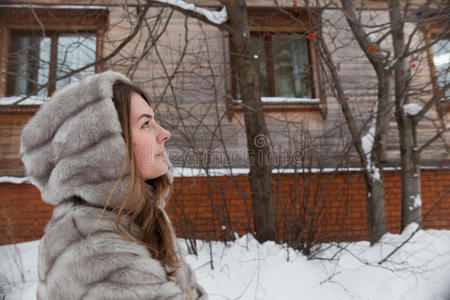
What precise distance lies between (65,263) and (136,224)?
352 mm

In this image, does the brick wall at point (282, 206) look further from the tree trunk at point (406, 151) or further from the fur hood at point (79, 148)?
the fur hood at point (79, 148)

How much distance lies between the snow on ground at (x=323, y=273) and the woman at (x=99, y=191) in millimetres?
1580

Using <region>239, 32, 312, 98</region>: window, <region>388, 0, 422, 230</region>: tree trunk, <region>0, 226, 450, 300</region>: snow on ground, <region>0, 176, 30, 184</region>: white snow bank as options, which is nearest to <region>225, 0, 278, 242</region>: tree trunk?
<region>0, 226, 450, 300</region>: snow on ground

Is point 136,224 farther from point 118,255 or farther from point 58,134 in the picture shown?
point 58,134

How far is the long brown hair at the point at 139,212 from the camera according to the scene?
1.18 metres

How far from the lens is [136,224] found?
4.20ft

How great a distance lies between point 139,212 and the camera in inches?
51.3

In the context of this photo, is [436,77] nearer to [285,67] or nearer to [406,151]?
[406,151]

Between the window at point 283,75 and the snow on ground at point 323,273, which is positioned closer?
the snow on ground at point 323,273

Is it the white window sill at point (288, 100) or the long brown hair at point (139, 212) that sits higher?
the white window sill at point (288, 100)

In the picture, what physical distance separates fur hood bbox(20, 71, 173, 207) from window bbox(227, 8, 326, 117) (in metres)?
4.42

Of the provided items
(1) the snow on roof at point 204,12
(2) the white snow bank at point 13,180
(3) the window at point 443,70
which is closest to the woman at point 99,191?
(1) the snow on roof at point 204,12

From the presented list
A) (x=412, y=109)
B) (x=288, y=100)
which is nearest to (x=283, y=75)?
(x=288, y=100)

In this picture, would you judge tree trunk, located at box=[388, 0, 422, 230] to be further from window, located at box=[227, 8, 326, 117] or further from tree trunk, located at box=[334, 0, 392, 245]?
window, located at box=[227, 8, 326, 117]
